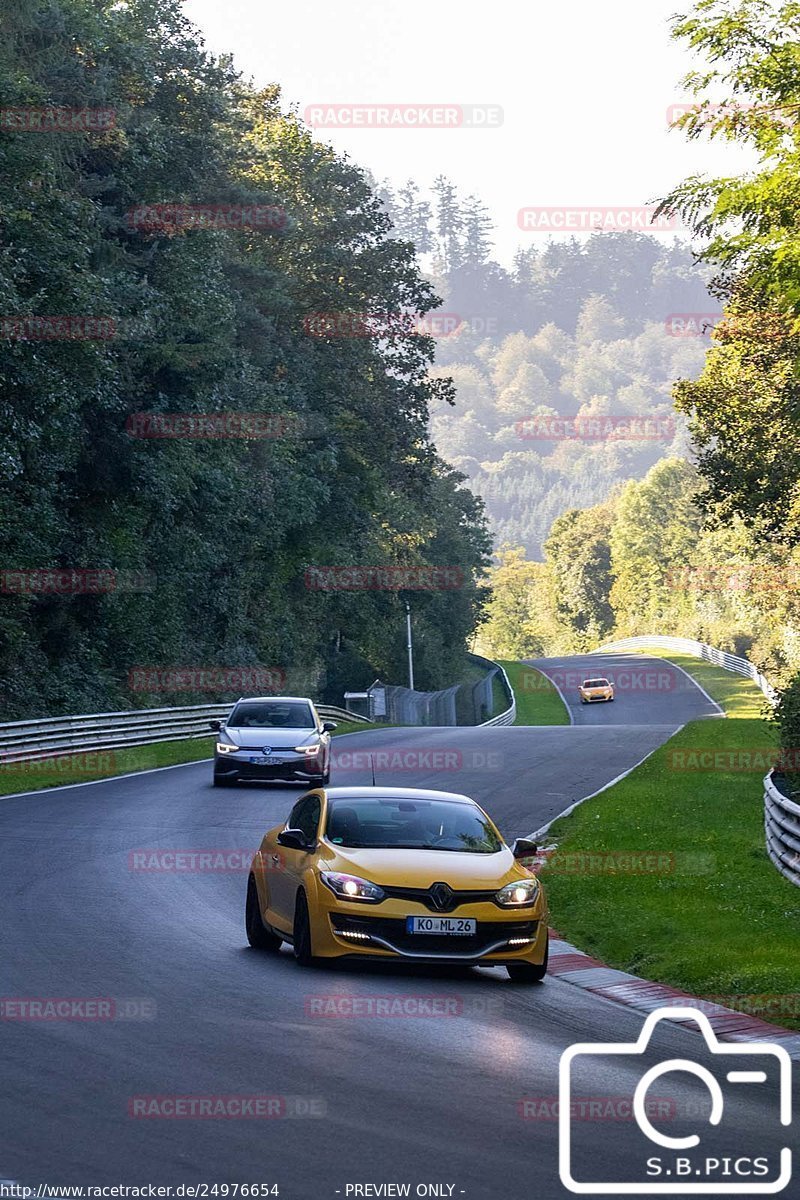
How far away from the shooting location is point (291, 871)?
13219 millimetres

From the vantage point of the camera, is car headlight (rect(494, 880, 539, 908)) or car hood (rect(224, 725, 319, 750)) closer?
car headlight (rect(494, 880, 539, 908))

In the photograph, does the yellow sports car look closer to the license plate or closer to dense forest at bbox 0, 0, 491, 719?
the license plate

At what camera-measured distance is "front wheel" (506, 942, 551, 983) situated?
12.7 meters

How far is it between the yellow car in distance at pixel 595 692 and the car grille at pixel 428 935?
74153mm

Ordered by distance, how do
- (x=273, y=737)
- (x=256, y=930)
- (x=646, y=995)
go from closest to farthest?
1. (x=646, y=995)
2. (x=256, y=930)
3. (x=273, y=737)

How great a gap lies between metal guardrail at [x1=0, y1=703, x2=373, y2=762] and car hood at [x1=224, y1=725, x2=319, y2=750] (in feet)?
7.67

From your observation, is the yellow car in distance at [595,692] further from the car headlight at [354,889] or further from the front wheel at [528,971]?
the car headlight at [354,889]

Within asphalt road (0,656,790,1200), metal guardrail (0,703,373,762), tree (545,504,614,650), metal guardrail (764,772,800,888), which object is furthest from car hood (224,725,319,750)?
tree (545,504,614,650)

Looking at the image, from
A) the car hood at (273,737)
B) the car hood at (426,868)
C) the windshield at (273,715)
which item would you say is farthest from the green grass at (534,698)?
the car hood at (426,868)

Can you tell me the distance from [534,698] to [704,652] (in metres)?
20.5

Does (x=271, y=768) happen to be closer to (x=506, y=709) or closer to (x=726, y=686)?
(x=506, y=709)

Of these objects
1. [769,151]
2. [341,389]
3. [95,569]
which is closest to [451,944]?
[769,151]

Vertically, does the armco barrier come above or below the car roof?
→ below

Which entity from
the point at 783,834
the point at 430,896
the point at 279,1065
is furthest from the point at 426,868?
the point at 783,834
